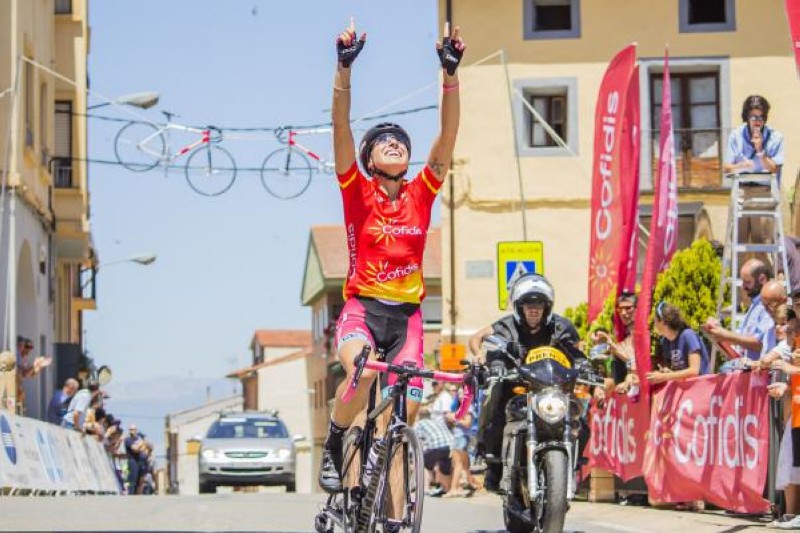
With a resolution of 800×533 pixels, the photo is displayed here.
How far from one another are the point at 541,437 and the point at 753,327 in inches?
166

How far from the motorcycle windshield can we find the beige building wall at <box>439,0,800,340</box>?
2859 cm

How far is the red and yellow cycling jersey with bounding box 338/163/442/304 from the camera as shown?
9.18 metres

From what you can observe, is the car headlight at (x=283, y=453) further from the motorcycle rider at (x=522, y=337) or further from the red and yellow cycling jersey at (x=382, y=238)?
the red and yellow cycling jersey at (x=382, y=238)

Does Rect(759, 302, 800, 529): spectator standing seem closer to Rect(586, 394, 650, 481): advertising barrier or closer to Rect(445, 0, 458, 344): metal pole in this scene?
Rect(586, 394, 650, 481): advertising barrier

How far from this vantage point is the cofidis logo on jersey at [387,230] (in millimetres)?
9219

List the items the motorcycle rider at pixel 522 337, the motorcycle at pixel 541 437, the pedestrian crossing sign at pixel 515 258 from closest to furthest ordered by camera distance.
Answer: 1. the motorcycle at pixel 541 437
2. the motorcycle rider at pixel 522 337
3. the pedestrian crossing sign at pixel 515 258

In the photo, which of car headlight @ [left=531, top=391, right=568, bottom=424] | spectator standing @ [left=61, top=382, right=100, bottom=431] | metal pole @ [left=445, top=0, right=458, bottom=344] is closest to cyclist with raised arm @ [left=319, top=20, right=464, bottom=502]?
car headlight @ [left=531, top=391, right=568, bottom=424]

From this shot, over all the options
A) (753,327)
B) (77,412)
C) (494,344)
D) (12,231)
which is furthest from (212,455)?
(494,344)

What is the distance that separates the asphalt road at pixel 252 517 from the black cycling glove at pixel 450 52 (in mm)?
4132

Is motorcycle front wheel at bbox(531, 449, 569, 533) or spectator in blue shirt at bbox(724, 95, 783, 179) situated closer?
motorcycle front wheel at bbox(531, 449, 569, 533)

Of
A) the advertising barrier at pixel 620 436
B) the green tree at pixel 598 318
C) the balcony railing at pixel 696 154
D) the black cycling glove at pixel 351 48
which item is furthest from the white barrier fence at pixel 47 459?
the balcony railing at pixel 696 154

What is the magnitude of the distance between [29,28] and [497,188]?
11.1m

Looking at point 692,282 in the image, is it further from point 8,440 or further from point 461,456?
point 8,440

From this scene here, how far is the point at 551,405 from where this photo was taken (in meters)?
10.4
